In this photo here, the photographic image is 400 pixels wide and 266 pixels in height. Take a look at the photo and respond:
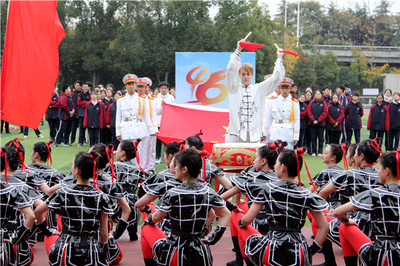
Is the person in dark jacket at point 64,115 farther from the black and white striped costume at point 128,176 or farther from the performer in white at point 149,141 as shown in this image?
the black and white striped costume at point 128,176

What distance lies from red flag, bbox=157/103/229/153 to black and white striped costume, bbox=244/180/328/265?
6051 millimetres

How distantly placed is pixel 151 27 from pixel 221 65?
74.9 feet

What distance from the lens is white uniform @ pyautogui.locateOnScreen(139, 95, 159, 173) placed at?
10.3 metres

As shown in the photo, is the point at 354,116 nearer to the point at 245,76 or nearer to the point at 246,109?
the point at 246,109

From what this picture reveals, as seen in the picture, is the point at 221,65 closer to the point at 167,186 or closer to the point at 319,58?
the point at 167,186

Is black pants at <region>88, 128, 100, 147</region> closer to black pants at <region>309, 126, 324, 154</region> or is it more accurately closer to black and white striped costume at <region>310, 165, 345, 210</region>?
black pants at <region>309, 126, 324, 154</region>

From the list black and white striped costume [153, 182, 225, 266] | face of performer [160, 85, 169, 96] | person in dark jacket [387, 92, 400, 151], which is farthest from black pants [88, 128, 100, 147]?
black and white striped costume [153, 182, 225, 266]

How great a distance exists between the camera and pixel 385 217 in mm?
3930

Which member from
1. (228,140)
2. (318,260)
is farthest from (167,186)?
(228,140)

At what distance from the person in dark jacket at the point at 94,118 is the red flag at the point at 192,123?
3.72m

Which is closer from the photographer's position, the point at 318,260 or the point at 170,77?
the point at 318,260

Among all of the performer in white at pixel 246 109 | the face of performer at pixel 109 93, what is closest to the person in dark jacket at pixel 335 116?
the face of performer at pixel 109 93

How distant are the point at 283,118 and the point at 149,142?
2.68 m

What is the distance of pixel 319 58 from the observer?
4059 cm
